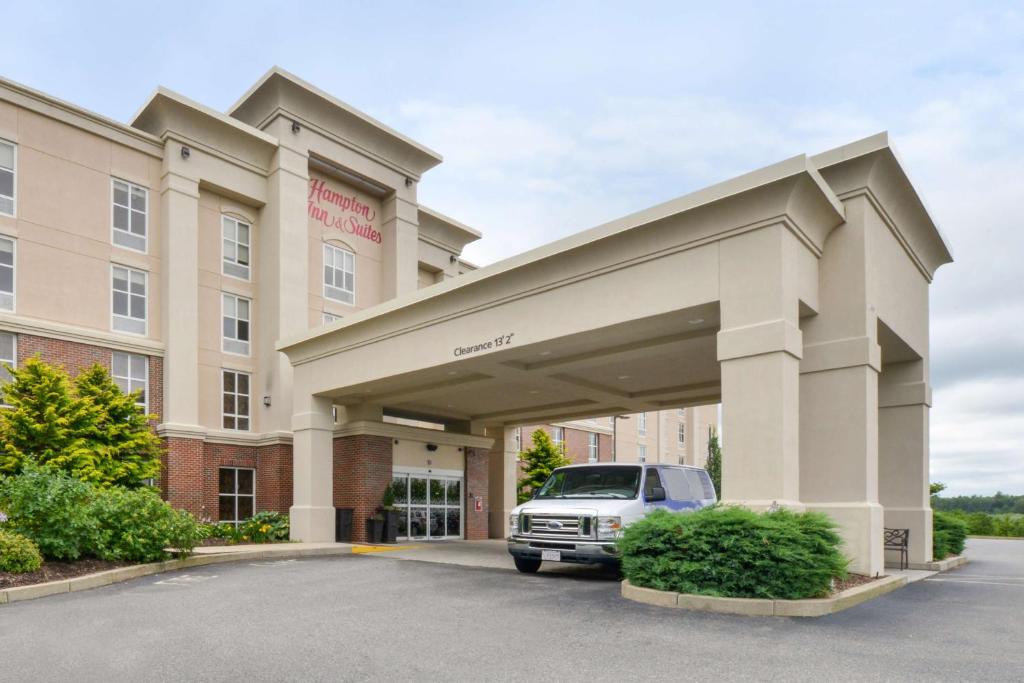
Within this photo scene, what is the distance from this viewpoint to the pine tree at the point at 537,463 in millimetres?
36250

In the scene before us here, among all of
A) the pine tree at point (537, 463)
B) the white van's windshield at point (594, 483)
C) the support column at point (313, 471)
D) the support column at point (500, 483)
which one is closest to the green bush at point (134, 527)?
the support column at point (313, 471)

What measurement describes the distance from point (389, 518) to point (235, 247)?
424 inches

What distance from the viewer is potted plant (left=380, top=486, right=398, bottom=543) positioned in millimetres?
23003

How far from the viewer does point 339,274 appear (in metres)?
29.6

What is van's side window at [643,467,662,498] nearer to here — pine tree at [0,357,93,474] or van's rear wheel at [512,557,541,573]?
van's rear wheel at [512,557,541,573]

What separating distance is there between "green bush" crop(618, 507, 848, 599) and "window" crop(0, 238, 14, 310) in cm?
1875

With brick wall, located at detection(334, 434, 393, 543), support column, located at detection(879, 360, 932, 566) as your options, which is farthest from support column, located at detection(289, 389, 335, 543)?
support column, located at detection(879, 360, 932, 566)

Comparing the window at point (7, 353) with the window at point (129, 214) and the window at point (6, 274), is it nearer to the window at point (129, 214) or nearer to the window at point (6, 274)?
the window at point (6, 274)

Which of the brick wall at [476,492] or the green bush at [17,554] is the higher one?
the green bush at [17,554]

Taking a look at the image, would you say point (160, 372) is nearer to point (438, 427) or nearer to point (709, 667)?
point (438, 427)

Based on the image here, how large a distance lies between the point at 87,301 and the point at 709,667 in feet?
70.8

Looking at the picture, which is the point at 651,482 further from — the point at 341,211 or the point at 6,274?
the point at 341,211

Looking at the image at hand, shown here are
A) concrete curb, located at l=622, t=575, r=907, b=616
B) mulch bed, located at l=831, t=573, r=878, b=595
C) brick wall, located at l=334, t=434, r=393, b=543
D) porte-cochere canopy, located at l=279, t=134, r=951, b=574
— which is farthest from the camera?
brick wall, located at l=334, t=434, r=393, b=543

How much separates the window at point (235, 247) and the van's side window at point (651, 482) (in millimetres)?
17854
